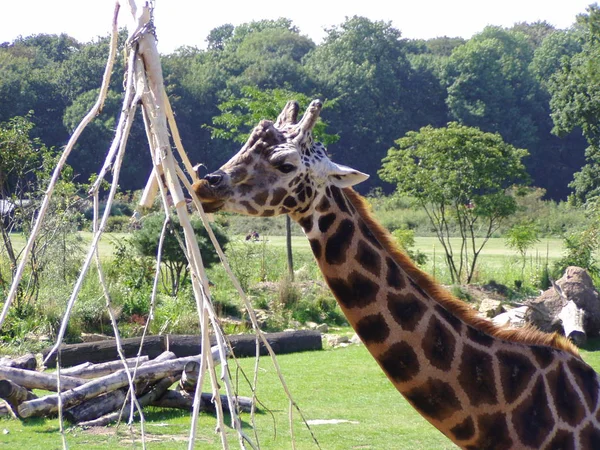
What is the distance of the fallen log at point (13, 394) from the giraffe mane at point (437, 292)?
712 cm

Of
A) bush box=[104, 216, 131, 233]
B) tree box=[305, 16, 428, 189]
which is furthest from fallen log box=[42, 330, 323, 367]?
tree box=[305, 16, 428, 189]

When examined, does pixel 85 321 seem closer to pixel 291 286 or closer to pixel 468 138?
pixel 291 286

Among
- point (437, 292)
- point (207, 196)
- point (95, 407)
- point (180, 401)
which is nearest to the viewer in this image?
point (207, 196)

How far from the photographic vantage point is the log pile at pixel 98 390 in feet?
34.7

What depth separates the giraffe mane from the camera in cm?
482

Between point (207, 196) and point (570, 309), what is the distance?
45.4 feet

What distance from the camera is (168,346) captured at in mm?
13672

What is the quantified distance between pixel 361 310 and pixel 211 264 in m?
15.6

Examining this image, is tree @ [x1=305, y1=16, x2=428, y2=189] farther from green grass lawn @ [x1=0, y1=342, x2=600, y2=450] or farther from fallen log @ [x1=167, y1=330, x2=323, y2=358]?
green grass lawn @ [x1=0, y1=342, x2=600, y2=450]

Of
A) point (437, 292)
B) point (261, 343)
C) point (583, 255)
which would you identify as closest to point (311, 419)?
point (261, 343)

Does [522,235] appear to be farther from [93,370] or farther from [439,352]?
[439,352]

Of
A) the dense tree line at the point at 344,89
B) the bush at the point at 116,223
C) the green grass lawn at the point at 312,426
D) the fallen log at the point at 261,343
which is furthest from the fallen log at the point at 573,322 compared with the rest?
the dense tree line at the point at 344,89

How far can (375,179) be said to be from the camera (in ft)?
221

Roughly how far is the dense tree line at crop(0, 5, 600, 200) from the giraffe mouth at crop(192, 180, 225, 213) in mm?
40159
